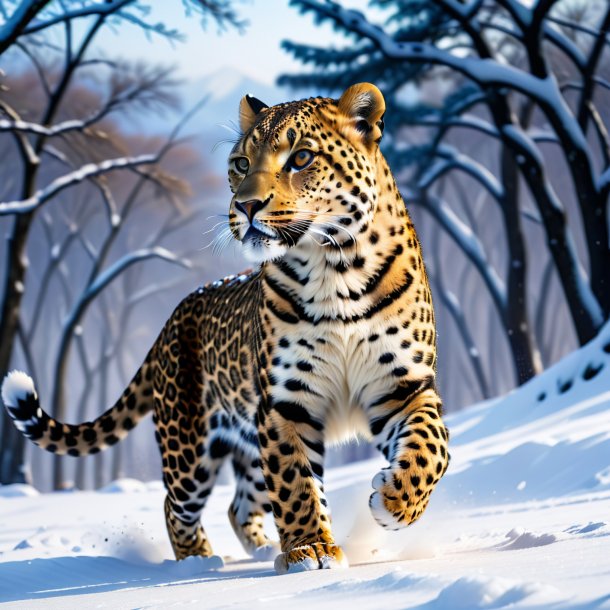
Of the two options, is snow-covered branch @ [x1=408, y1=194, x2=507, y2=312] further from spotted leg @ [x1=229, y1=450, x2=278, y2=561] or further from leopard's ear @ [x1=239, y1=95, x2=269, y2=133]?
leopard's ear @ [x1=239, y1=95, x2=269, y2=133]

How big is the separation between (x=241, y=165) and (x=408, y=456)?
1.23m

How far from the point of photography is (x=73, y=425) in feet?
17.8

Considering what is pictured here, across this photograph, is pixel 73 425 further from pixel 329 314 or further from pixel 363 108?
pixel 363 108

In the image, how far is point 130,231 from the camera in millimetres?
28750

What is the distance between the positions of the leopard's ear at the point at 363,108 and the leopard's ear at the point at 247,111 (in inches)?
16.5

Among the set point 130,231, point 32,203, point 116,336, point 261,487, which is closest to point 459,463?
point 261,487

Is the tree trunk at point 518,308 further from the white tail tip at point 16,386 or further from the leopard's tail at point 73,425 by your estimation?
the white tail tip at point 16,386

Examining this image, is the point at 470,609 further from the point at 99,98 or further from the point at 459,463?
the point at 99,98

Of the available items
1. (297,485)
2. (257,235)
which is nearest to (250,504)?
(297,485)

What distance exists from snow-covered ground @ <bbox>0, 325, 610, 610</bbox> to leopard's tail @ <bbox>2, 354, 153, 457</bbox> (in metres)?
0.58

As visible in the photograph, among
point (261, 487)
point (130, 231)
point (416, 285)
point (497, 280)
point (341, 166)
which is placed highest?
point (130, 231)

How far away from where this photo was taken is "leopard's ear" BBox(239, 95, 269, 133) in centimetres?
409

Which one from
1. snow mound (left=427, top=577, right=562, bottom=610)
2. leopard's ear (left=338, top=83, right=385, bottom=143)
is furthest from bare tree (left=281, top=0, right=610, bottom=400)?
snow mound (left=427, top=577, right=562, bottom=610)

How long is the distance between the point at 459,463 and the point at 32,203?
7000mm
